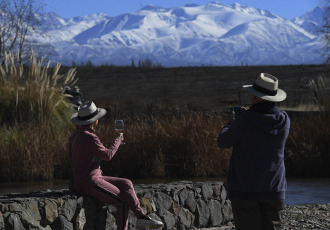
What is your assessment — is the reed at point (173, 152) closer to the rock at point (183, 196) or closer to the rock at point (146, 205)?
the rock at point (183, 196)

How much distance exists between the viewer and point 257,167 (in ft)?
20.8

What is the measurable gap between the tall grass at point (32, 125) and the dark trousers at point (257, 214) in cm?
1094

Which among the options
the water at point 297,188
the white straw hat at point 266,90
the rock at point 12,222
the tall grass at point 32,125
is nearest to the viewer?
the white straw hat at point 266,90

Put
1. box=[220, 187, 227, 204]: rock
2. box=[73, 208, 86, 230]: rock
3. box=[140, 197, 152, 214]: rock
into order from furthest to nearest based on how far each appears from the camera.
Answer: box=[220, 187, 227, 204]: rock, box=[140, 197, 152, 214]: rock, box=[73, 208, 86, 230]: rock

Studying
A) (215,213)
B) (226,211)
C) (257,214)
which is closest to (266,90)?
(257,214)

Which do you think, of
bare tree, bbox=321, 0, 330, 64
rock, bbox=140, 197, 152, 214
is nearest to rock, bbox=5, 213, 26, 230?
rock, bbox=140, 197, 152, 214

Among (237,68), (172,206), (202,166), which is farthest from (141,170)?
(237,68)

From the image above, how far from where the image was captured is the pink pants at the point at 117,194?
852cm

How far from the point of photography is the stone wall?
331 inches

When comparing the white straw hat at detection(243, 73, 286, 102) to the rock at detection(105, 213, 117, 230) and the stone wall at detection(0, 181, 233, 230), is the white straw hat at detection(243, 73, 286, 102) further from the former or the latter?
the rock at detection(105, 213, 117, 230)

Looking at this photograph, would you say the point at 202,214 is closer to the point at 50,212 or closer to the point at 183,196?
the point at 183,196

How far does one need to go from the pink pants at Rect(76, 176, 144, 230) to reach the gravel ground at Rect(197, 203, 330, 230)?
2075mm

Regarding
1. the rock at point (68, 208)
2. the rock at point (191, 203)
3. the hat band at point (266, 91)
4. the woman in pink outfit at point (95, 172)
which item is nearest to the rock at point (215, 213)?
the rock at point (191, 203)

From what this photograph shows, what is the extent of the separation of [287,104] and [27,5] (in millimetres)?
10013
